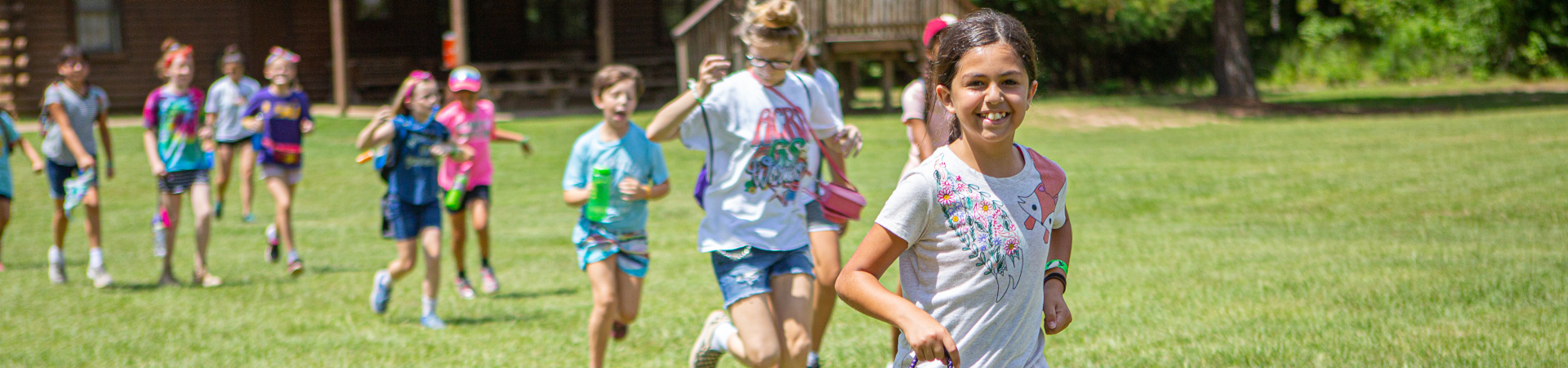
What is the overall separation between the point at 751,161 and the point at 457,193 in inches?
140

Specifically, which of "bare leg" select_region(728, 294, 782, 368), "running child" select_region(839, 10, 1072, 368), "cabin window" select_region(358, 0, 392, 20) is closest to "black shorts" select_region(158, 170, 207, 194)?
"bare leg" select_region(728, 294, 782, 368)

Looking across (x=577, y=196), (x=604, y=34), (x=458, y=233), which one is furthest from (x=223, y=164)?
(x=604, y=34)

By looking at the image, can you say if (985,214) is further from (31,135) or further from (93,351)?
(31,135)

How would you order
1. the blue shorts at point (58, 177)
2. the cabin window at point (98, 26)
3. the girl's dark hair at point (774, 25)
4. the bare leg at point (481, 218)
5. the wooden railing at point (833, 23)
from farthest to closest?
1. the cabin window at point (98, 26)
2. the wooden railing at point (833, 23)
3. the blue shorts at point (58, 177)
4. the bare leg at point (481, 218)
5. the girl's dark hair at point (774, 25)

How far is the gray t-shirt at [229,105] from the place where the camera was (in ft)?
34.3

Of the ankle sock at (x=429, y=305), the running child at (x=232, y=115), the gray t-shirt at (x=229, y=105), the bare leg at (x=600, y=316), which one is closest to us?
the bare leg at (x=600, y=316)

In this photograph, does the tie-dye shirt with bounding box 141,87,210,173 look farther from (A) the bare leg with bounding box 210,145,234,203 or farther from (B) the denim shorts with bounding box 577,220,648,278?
(B) the denim shorts with bounding box 577,220,648,278

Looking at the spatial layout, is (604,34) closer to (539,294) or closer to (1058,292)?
(539,294)

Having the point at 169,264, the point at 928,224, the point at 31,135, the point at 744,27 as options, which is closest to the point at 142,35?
the point at 31,135

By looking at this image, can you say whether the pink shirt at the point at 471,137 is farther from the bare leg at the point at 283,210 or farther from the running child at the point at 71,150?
the running child at the point at 71,150

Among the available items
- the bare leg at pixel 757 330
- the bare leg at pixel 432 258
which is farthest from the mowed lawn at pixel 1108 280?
the bare leg at pixel 757 330

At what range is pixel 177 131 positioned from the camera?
26.7 feet

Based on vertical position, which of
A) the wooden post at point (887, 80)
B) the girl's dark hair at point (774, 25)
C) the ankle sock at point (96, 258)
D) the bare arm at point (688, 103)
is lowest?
the wooden post at point (887, 80)

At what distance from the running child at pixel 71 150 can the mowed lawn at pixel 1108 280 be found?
0.24m
